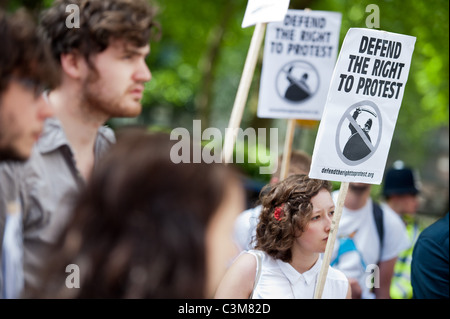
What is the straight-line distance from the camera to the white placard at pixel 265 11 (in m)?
3.34

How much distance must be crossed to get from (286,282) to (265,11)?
141 centimetres

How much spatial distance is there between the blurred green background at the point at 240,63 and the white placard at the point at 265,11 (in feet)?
1.96

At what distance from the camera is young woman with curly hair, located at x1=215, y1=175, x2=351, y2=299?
286 cm

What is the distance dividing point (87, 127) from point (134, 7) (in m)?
0.53

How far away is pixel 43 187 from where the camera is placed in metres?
2.42

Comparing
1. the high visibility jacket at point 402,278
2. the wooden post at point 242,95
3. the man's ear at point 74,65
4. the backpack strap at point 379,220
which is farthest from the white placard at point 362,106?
the high visibility jacket at point 402,278

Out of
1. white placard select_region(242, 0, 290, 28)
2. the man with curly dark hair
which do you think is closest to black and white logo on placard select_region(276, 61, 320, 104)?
white placard select_region(242, 0, 290, 28)

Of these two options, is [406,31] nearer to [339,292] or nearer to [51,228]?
[339,292]

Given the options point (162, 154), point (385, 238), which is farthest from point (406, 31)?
point (162, 154)

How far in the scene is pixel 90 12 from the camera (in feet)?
8.64

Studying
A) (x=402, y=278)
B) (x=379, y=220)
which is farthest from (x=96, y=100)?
(x=402, y=278)

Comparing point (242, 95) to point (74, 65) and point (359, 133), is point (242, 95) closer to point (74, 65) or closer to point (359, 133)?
point (359, 133)

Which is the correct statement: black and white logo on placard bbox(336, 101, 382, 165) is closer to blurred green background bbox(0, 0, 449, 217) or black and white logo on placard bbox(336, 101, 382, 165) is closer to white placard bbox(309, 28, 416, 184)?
white placard bbox(309, 28, 416, 184)

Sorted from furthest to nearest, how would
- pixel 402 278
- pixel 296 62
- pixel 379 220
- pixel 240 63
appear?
pixel 240 63, pixel 402 278, pixel 379 220, pixel 296 62
